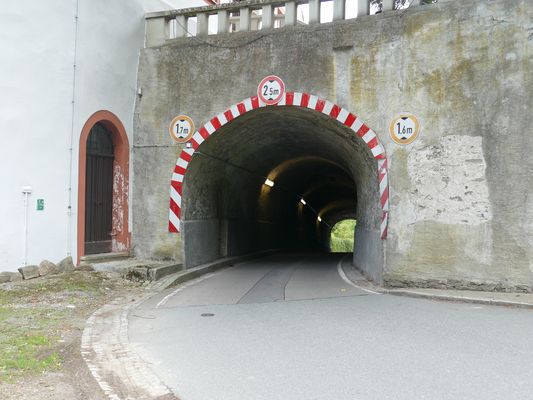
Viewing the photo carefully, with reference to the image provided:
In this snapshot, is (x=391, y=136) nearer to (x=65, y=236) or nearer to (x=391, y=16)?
(x=391, y=16)

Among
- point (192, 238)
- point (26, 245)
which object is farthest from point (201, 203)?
point (26, 245)

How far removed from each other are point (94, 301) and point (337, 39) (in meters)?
6.67

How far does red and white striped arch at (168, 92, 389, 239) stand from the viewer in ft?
31.5

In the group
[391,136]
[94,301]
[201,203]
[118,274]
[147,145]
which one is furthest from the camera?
[201,203]

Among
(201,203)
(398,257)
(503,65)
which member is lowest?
(398,257)

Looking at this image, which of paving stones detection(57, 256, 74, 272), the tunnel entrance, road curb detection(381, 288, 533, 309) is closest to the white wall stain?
the tunnel entrance

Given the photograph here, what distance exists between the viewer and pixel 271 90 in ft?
34.6

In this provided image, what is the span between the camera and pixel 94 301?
8375mm

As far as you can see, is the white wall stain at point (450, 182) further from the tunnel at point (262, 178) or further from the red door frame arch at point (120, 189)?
the red door frame arch at point (120, 189)

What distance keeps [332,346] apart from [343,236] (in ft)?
176

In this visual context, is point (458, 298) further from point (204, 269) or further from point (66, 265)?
point (66, 265)

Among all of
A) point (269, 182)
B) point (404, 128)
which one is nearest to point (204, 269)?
point (404, 128)

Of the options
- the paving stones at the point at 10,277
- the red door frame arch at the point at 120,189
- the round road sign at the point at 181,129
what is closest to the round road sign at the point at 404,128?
the round road sign at the point at 181,129

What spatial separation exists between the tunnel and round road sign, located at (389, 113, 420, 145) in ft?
2.19
